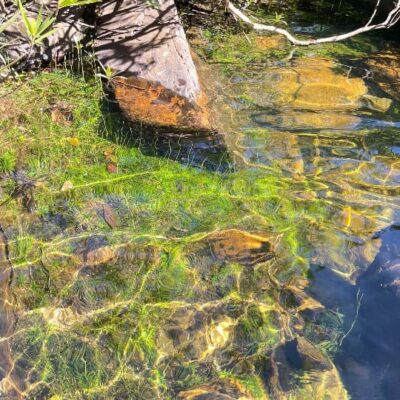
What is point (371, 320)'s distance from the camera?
3.07 meters

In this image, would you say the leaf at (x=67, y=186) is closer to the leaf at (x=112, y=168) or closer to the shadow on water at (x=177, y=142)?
the leaf at (x=112, y=168)

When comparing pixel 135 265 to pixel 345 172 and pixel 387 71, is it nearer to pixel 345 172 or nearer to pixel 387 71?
pixel 345 172

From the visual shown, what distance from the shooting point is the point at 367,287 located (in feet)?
10.7

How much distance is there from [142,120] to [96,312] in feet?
5.65

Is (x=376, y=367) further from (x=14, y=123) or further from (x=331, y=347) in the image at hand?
Answer: (x=14, y=123)

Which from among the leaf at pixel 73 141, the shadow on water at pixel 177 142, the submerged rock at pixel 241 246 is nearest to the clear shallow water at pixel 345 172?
the shadow on water at pixel 177 142

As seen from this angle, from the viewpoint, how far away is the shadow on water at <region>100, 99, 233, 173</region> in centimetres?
400

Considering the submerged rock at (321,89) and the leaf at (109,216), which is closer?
the leaf at (109,216)

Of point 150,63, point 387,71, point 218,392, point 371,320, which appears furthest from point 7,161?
point 387,71

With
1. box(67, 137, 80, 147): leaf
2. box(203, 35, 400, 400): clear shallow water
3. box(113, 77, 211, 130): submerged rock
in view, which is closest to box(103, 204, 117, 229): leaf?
box(67, 137, 80, 147): leaf

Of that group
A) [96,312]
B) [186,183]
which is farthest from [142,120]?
[96,312]

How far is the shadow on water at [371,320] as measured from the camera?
2783mm

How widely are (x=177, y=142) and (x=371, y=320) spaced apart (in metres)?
1.92

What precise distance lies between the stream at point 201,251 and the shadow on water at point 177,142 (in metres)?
0.01
